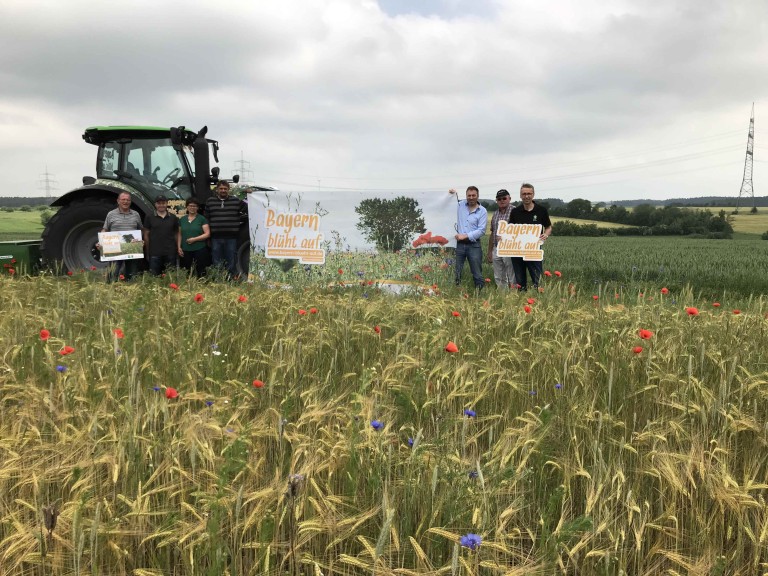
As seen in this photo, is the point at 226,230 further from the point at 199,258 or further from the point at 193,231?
the point at 199,258

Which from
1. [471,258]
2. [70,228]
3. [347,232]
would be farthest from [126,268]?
[471,258]

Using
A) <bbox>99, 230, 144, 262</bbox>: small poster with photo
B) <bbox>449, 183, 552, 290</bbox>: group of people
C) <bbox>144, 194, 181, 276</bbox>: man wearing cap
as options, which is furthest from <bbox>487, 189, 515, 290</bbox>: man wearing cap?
<bbox>99, 230, 144, 262</bbox>: small poster with photo

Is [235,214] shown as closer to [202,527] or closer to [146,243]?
[146,243]

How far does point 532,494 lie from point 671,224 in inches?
1745

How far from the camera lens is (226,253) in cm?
832

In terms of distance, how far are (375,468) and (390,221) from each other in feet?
22.2

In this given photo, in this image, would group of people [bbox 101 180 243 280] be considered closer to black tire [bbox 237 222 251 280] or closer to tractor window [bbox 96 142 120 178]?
black tire [bbox 237 222 251 280]

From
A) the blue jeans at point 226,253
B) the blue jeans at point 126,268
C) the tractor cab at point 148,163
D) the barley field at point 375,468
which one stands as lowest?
the barley field at point 375,468

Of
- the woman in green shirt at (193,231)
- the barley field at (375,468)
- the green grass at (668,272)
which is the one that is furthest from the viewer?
the green grass at (668,272)

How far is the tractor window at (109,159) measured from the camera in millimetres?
8984

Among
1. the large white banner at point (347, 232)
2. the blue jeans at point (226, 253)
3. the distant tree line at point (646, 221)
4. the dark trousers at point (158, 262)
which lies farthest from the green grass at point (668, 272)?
the distant tree line at point (646, 221)

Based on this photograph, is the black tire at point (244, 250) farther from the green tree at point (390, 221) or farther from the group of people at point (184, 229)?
the green tree at point (390, 221)

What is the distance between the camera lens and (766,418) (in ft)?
8.03

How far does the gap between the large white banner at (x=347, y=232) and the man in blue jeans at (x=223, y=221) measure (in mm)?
298
